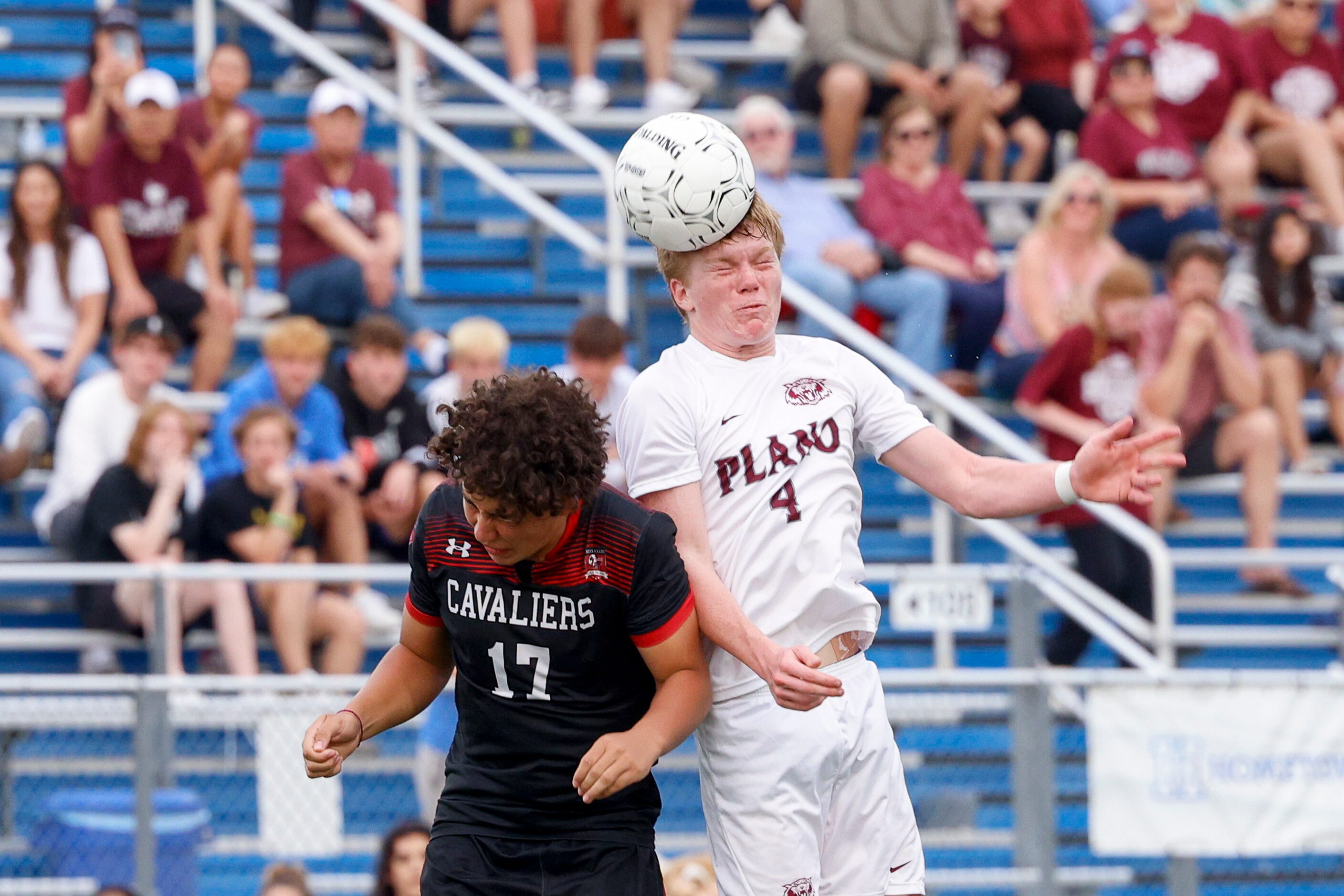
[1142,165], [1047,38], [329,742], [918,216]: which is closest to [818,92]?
[918,216]

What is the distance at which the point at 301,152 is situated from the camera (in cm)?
919

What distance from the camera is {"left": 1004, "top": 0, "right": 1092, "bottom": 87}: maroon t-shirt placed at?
10828 mm

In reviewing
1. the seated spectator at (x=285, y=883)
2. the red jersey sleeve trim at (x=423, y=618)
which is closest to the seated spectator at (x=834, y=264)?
the seated spectator at (x=285, y=883)

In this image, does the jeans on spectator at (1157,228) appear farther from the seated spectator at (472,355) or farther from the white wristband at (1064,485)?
the white wristband at (1064,485)

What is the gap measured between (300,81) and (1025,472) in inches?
269

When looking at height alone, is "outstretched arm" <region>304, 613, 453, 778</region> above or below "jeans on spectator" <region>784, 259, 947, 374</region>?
below

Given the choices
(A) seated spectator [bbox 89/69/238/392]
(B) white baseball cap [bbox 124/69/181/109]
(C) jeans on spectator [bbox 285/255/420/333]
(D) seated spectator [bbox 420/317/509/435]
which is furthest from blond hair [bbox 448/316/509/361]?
(B) white baseball cap [bbox 124/69/181/109]

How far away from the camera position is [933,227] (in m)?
9.46

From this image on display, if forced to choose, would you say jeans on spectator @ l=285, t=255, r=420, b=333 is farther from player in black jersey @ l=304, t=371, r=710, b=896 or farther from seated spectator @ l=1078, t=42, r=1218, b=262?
player in black jersey @ l=304, t=371, r=710, b=896

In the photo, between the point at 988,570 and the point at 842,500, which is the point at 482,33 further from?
the point at 842,500

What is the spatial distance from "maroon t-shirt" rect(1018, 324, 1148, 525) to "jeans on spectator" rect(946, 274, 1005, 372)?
0.51 meters

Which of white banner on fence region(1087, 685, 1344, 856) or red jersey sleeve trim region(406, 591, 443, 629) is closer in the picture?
red jersey sleeve trim region(406, 591, 443, 629)

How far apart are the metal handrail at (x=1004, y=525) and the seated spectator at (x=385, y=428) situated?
5.49 ft

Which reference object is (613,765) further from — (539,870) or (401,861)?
(401,861)
